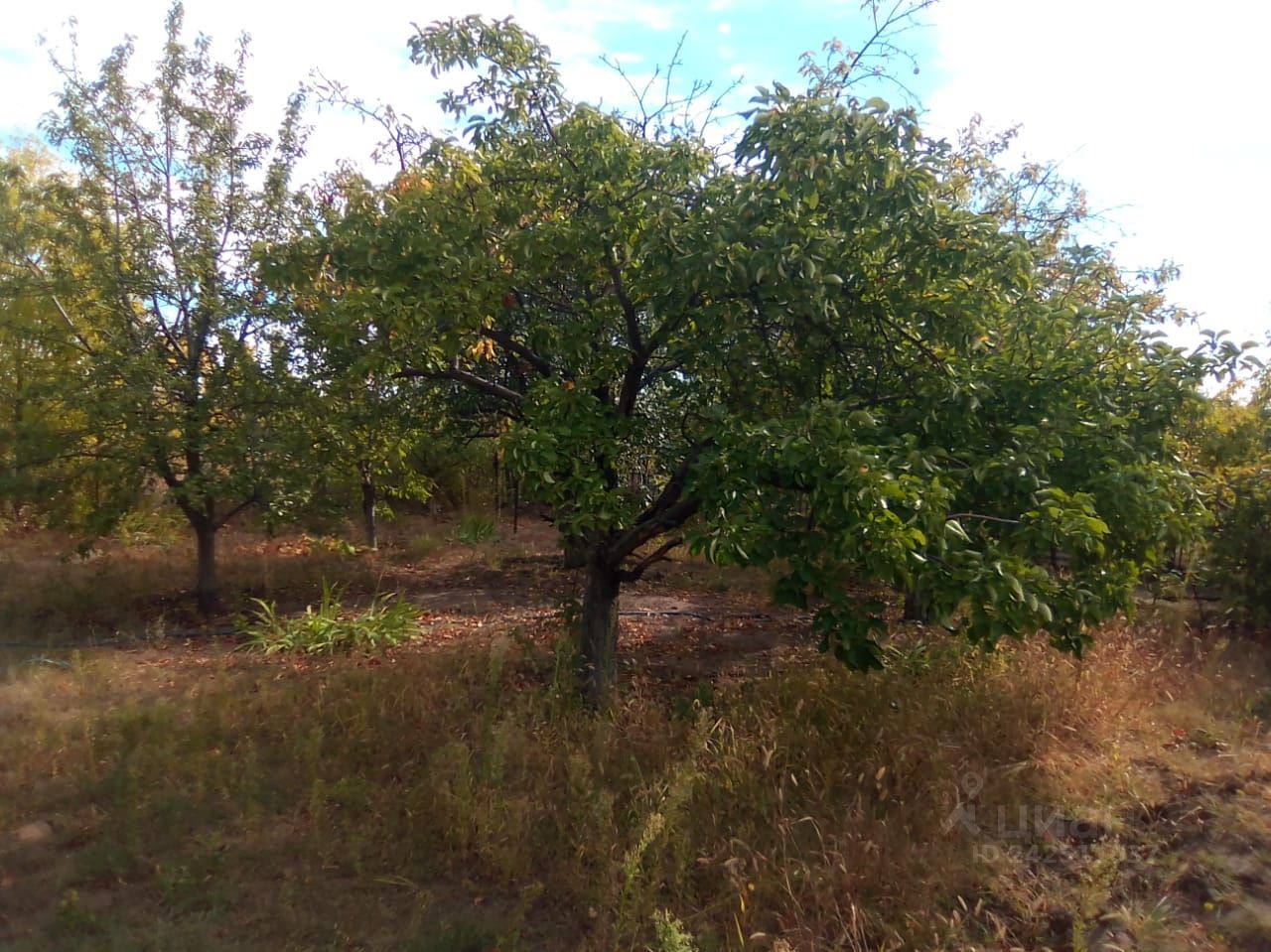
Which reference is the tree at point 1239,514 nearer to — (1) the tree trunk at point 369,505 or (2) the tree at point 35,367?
(1) the tree trunk at point 369,505

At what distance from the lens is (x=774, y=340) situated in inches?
183

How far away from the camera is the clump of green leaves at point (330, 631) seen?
676cm

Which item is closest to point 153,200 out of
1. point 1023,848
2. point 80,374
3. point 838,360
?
point 80,374

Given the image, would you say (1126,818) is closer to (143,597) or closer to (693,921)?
(693,921)

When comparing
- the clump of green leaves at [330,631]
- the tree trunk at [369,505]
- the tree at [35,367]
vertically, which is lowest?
the clump of green leaves at [330,631]

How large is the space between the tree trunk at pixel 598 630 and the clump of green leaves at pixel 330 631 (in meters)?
2.12

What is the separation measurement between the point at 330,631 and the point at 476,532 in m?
5.50

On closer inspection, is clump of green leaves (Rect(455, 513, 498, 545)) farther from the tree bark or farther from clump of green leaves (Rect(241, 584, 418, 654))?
clump of green leaves (Rect(241, 584, 418, 654))

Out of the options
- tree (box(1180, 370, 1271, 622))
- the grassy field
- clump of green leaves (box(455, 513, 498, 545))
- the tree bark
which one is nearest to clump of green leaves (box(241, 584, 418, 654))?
the grassy field

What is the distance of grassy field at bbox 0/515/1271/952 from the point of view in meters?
3.39

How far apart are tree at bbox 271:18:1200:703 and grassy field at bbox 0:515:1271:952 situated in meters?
0.82

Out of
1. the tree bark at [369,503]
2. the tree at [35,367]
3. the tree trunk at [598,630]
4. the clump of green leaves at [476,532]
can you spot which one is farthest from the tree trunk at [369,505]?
the tree trunk at [598,630]

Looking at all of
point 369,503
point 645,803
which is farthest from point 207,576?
point 645,803

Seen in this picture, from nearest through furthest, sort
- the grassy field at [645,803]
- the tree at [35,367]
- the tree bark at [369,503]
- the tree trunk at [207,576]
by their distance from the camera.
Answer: the grassy field at [645,803]
the tree at [35,367]
the tree trunk at [207,576]
the tree bark at [369,503]
